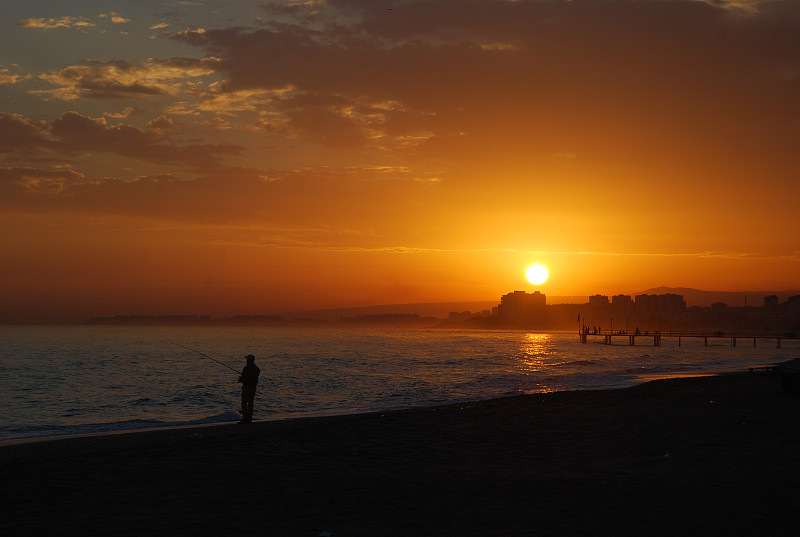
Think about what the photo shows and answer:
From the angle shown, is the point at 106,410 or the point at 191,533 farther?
the point at 106,410

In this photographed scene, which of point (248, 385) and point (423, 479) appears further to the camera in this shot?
→ point (248, 385)

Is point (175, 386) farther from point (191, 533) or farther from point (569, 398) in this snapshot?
point (191, 533)

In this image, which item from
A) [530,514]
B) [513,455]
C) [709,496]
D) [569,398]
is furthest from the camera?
[569,398]

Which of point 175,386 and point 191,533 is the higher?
point 191,533

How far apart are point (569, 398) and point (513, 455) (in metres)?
13.9

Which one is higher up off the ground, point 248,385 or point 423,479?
point 248,385

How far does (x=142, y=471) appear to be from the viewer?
12.7 metres

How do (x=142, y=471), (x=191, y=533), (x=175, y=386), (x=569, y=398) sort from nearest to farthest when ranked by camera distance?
1. (x=191, y=533)
2. (x=142, y=471)
3. (x=569, y=398)
4. (x=175, y=386)

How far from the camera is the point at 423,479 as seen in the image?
12289 millimetres

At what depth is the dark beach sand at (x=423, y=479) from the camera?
914 cm

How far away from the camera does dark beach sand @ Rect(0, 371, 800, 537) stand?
9.14 metres

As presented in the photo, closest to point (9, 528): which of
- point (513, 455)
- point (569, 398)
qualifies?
point (513, 455)

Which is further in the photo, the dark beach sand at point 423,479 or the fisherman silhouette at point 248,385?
the fisherman silhouette at point 248,385

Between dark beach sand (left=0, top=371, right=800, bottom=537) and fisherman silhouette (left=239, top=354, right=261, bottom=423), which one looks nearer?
dark beach sand (left=0, top=371, right=800, bottom=537)
